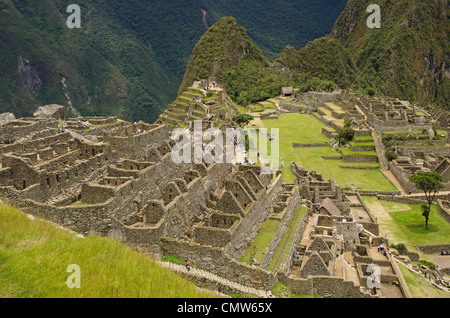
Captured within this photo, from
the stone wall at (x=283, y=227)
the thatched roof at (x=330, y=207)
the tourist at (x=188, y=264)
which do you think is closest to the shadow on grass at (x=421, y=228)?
the thatched roof at (x=330, y=207)

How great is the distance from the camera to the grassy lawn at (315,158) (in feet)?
152

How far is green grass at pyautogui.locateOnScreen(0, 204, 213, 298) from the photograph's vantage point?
10891 mm

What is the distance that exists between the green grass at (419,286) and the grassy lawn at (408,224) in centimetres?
523

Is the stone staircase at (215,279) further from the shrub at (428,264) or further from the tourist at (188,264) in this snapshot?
the shrub at (428,264)

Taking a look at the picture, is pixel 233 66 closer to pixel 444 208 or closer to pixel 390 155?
pixel 390 155

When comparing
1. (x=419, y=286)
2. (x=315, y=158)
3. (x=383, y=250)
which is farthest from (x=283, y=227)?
(x=315, y=158)

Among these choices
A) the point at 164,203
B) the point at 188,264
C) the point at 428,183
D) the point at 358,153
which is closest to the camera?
the point at 188,264

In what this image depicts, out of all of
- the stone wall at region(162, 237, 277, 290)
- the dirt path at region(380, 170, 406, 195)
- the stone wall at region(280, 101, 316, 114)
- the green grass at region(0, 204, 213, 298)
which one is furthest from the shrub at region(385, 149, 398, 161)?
the green grass at region(0, 204, 213, 298)

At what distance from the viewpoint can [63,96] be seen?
7575 centimetres

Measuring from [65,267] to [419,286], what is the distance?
20846mm

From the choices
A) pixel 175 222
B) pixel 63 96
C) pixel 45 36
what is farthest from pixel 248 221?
pixel 45 36

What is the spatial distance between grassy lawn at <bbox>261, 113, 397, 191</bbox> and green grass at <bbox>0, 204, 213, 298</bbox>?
2576 centimetres

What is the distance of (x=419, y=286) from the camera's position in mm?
25391

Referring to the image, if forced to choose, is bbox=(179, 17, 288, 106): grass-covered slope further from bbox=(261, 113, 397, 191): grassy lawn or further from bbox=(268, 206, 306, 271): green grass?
bbox=(268, 206, 306, 271): green grass
